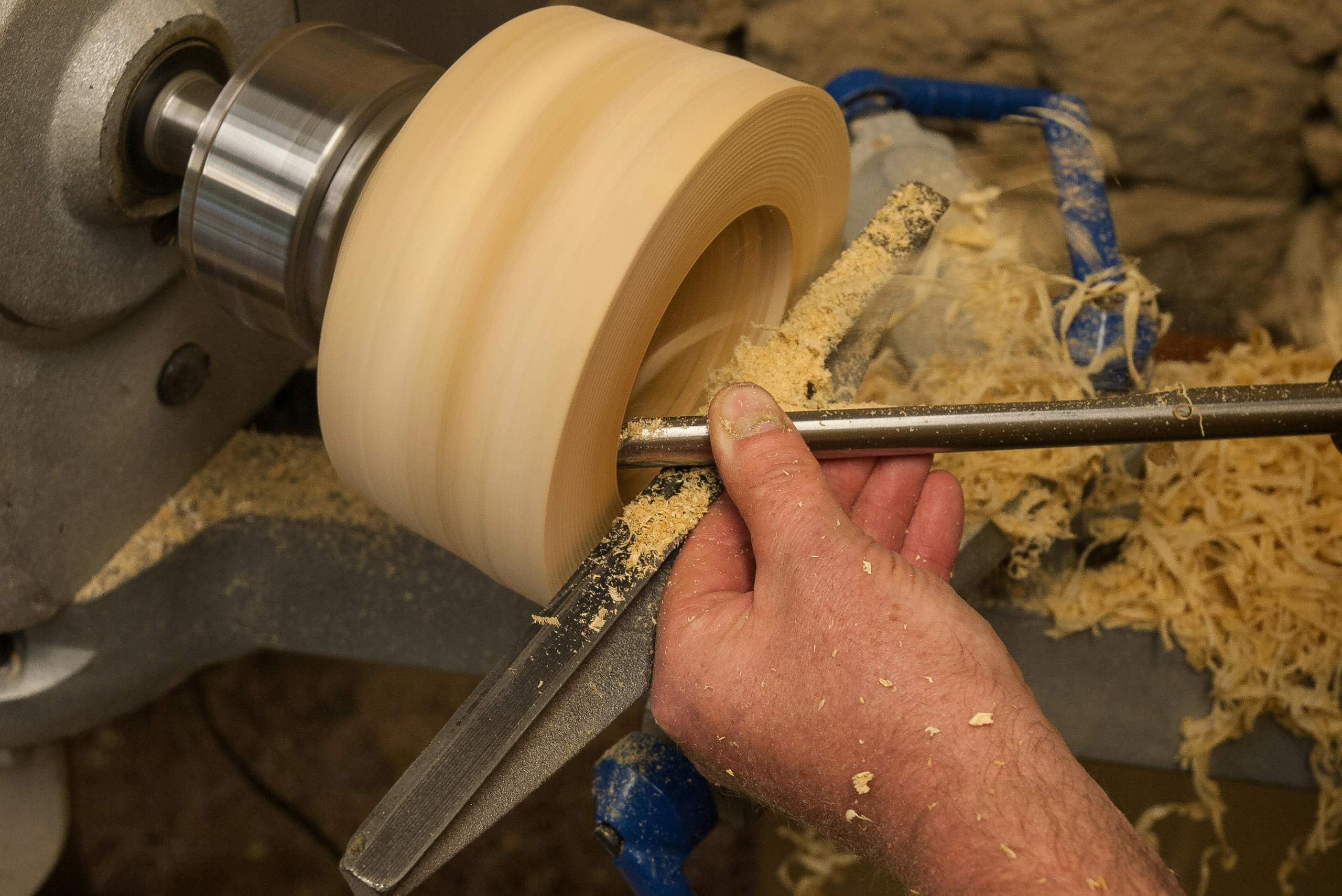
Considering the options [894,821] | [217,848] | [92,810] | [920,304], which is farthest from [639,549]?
[92,810]

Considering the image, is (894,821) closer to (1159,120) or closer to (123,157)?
(123,157)

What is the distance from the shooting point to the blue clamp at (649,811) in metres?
0.79

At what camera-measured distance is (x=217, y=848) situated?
1.65 meters

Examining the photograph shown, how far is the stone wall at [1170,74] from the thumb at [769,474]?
3.46 feet

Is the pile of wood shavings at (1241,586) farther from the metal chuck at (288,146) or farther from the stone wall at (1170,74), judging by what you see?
the metal chuck at (288,146)

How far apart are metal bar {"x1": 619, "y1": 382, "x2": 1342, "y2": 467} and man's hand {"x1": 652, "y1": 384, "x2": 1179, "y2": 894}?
5 cm

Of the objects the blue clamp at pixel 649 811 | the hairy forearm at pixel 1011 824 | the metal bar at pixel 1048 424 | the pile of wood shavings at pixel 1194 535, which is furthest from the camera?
the pile of wood shavings at pixel 1194 535

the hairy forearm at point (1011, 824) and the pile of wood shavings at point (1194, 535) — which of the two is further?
the pile of wood shavings at point (1194, 535)

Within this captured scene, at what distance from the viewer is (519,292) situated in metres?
0.62

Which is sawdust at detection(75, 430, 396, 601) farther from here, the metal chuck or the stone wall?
the stone wall

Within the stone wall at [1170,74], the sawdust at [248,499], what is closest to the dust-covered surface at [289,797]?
the sawdust at [248,499]

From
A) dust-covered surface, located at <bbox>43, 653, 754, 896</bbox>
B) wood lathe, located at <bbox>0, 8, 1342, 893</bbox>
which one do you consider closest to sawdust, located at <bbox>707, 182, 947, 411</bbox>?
wood lathe, located at <bbox>0, 8, 1342, 893</bbox>

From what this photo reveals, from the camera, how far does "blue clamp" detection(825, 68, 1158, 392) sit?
3.25 feet

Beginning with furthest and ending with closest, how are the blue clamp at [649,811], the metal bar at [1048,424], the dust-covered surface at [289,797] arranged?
1. the dust-covered surface at [289,797]
2. the blue clamp at [649,811]
3. the metal bar at [1048,424]
